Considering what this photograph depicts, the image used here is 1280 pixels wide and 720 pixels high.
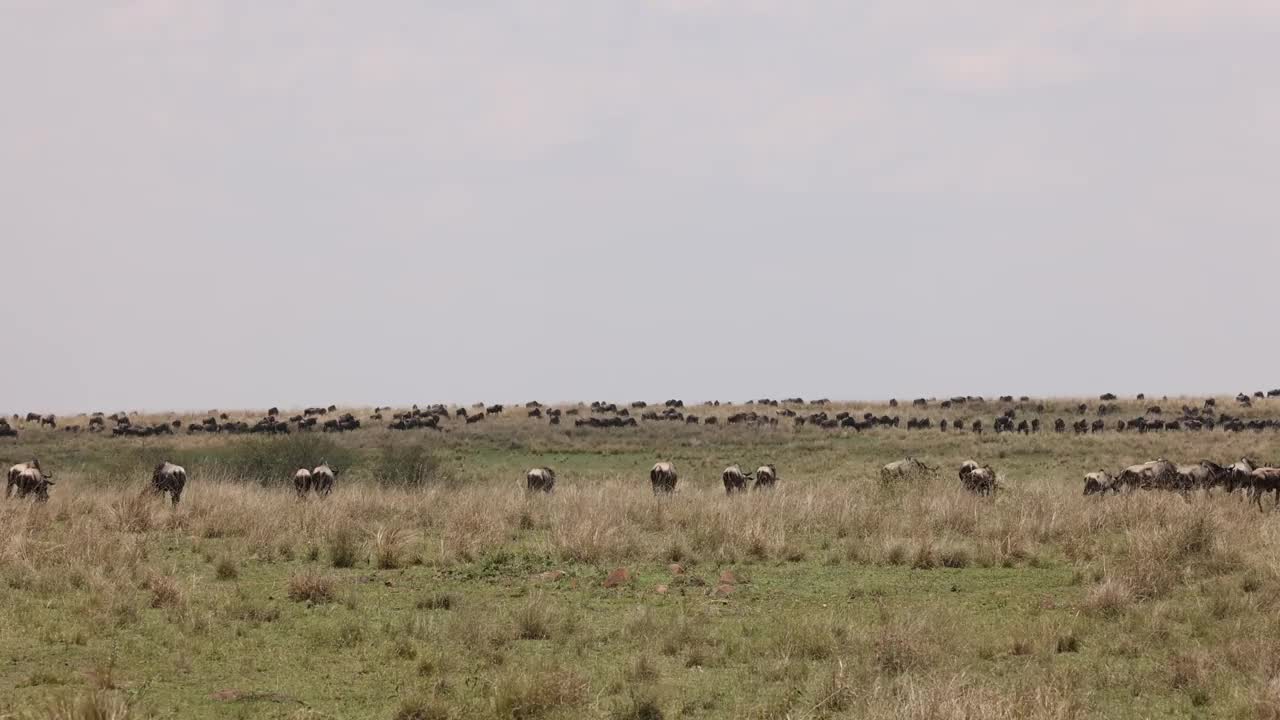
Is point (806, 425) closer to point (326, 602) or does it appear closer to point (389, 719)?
point (326, 602)

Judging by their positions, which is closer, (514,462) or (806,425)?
(514,462)

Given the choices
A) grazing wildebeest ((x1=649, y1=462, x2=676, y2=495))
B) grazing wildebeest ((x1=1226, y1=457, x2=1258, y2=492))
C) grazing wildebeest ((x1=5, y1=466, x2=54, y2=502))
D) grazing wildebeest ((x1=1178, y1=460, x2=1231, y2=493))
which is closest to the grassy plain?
grazing wildebeest ((x1=5, y1=466, x2=54, y2=502))

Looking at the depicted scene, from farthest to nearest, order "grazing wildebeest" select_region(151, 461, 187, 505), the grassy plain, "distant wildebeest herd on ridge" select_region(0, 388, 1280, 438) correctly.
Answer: "distant wildebeest herd on ridge" select_region(0, 388, 1280, 438) < "grazing wildebeest" select_region(151, 461, 187, 505) < the grassy plain

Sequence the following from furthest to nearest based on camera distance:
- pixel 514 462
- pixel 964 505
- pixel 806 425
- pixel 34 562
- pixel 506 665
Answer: pixel 806 425 → pixel 514 462 → pixel 964 505 → pixel 34 562 → pixel 506 665

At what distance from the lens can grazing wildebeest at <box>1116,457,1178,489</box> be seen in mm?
29770

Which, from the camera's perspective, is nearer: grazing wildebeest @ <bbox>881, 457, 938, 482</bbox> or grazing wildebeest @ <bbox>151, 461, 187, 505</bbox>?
grazing wildebeest @ <bbox>151, 461, 187, 505</bbox>

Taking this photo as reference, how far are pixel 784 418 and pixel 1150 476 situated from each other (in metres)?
43.5

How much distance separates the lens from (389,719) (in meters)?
10.5

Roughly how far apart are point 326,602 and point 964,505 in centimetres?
1377

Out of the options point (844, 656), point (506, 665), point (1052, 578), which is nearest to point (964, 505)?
point (1052, 578)

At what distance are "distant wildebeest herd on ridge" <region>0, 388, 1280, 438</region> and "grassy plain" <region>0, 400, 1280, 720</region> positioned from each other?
119ft

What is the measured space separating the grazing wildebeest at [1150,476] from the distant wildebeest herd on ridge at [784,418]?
3167 cm

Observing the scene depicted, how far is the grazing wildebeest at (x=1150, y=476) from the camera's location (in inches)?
1172

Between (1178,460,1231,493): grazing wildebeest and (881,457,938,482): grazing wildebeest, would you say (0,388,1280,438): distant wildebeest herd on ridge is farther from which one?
(1178,460,1231,493): grazing wildebeest
